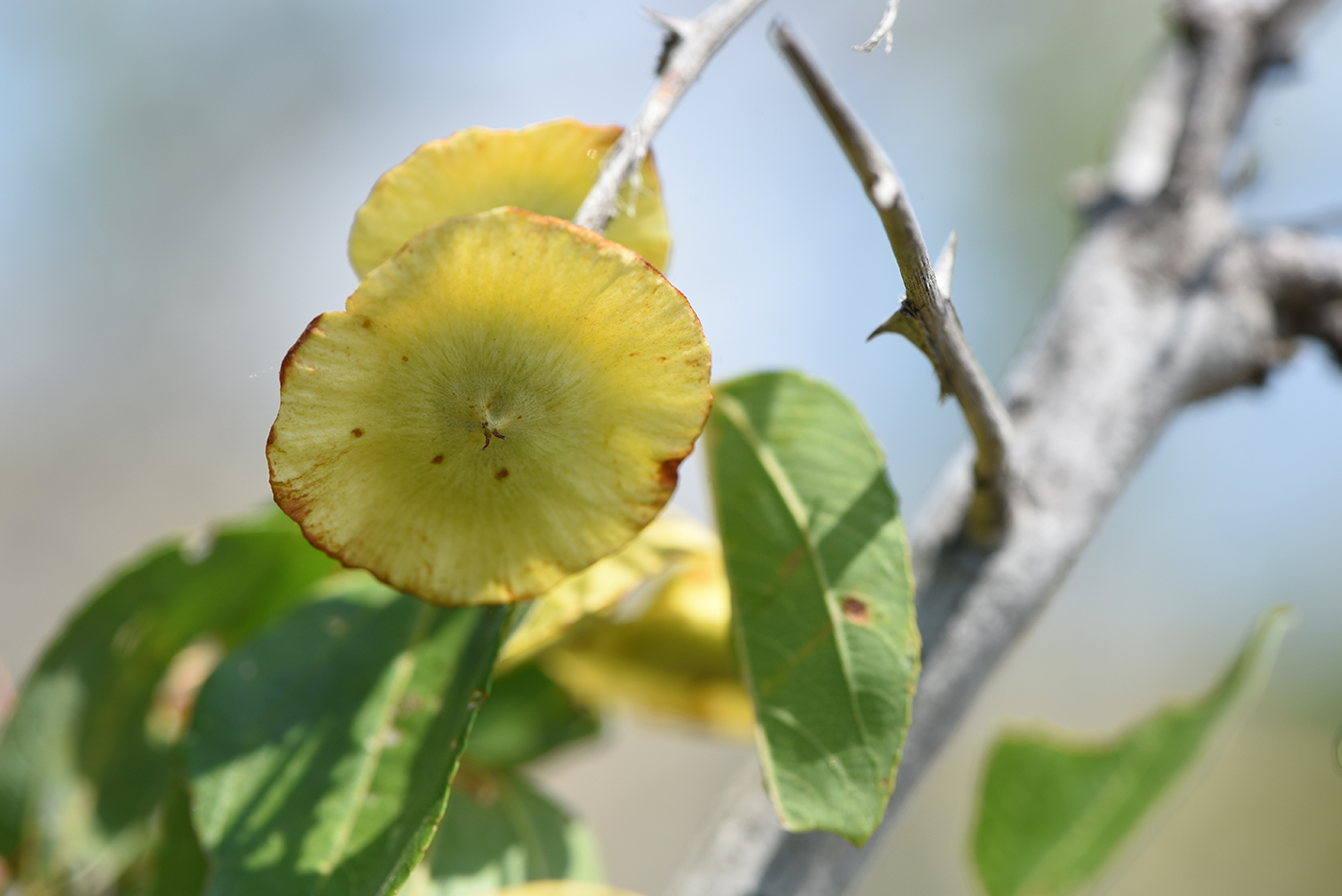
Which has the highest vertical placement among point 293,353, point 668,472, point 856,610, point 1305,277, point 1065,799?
point 293,353

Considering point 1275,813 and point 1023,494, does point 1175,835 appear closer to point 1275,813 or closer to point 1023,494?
point 1275,813

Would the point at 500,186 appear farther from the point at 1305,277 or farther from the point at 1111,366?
the point at 1305,277

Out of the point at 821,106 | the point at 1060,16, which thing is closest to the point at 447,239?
the point at 821,106

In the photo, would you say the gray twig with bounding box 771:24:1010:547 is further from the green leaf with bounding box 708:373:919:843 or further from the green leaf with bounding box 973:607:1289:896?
the green leaf with bounding box 973:607:1289:896

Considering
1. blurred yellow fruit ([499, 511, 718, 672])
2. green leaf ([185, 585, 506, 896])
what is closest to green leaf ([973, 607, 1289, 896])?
blurred yellow fruit ([499, 511, 718, 672])

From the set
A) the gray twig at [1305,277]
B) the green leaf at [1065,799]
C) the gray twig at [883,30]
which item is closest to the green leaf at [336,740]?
the gray twig at [883,30]

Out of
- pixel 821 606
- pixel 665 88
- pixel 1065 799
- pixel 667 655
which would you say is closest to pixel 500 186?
pixel 665 88
